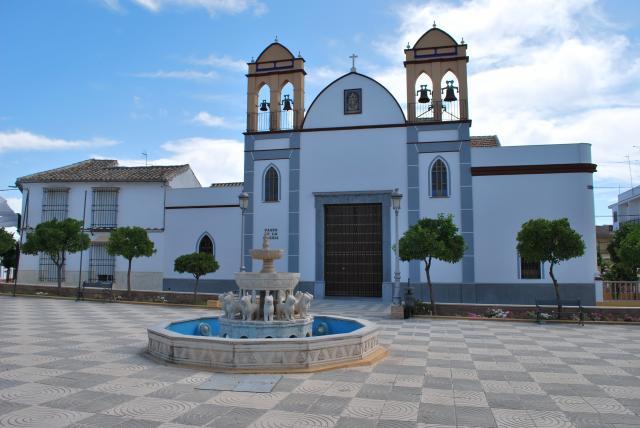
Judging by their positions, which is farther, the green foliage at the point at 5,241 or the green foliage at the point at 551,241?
the green foliage at the point at 5,241

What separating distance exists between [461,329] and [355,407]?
8016 millimetres

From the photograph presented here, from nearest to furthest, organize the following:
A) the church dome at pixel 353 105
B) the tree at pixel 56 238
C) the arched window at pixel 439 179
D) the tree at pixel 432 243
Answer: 1. the tree at pixel 432 243
2. the tree at pixel 56 238
3. the arched window at pixel 439 179
4. the church dome at pixel 353 105

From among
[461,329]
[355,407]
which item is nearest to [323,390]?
[355,407]

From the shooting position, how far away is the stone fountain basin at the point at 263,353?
7492mm

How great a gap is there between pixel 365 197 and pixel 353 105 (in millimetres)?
4249

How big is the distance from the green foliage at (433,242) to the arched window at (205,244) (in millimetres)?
11207

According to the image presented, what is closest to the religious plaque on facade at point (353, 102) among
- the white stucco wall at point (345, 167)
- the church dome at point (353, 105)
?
the church dome at point (353, 105)

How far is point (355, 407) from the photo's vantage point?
5.78 meters

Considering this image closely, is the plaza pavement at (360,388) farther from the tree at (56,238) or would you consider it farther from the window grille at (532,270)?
the tree at (56,238)

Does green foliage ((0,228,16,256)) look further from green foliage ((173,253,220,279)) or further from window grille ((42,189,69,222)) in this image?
green foliage ((173,253,220,279))

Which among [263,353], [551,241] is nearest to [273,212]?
[551,241]

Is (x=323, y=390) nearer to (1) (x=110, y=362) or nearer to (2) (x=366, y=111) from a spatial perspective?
(1) (x=110, y=362)

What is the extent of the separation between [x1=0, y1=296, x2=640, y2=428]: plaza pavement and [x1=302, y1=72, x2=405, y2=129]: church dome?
13.2m

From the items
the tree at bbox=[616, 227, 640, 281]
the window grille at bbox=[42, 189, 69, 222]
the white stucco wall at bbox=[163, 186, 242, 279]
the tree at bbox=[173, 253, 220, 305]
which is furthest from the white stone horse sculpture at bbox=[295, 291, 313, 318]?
the window grille at bbox=[42, 189, 69, 222]
